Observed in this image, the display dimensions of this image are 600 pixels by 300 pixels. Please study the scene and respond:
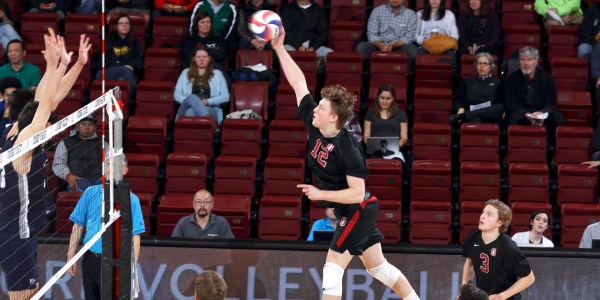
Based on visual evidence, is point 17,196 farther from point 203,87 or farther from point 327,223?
point 203,87

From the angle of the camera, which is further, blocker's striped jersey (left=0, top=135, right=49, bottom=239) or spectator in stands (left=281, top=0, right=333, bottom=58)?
spectator in stands (left=281, top=0, right=333, bottom=58)

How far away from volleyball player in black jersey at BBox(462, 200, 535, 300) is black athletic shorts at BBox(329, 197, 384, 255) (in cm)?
117

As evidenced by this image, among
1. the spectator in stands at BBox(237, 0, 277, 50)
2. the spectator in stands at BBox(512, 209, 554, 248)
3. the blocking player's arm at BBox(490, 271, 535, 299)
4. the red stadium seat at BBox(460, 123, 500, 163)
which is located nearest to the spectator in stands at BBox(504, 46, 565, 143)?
the red stadium seat at BBox(460, 123, 500, 163)

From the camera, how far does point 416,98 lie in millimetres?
14398

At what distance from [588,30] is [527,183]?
3.16 meters

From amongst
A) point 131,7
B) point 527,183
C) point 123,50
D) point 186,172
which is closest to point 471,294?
point 527,183

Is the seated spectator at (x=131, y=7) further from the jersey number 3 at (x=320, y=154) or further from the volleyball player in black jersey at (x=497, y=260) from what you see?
the volleyball player in black jersey at (x=497, y=260)

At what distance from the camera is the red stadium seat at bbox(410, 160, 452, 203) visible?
13219 millimetres

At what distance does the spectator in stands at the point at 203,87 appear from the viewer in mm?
14344

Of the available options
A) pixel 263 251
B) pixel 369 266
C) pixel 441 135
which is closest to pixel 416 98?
pixel 441 135

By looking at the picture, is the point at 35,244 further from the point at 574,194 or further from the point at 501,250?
the point at 574,194

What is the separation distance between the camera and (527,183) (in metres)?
13.3

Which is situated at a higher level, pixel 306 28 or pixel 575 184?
pixel 306 28

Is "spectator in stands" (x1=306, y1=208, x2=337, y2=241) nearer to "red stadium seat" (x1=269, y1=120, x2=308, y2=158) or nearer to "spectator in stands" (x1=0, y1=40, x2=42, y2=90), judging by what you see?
"red stadium seat" (x1=269, y1=120, x2=308, y2=158)
